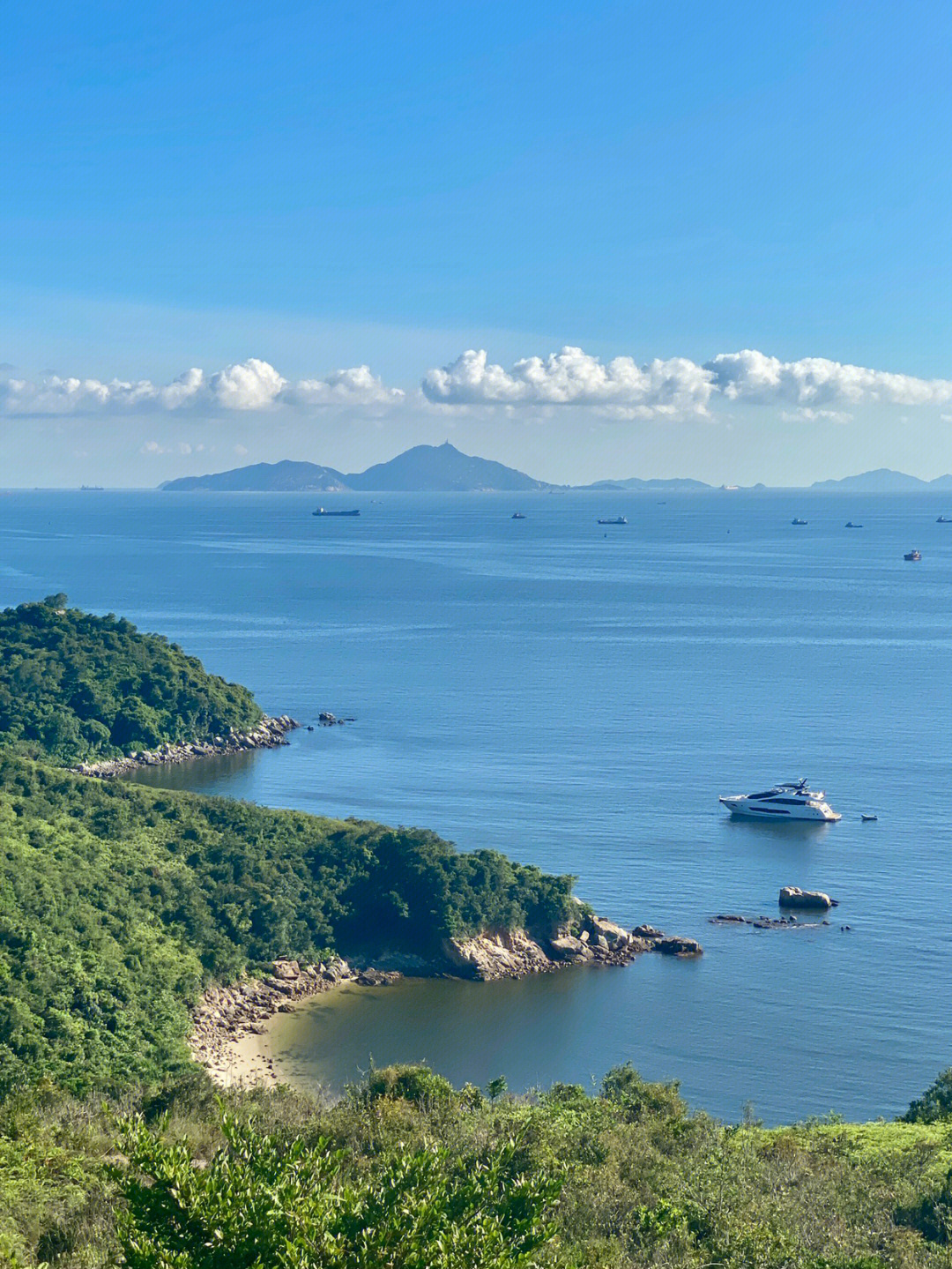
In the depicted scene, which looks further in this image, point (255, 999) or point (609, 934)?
point (609, 934)

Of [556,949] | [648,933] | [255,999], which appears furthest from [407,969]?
[648,933]

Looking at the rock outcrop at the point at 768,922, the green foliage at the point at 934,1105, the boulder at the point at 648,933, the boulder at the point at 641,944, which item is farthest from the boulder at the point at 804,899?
the green foliage at the point at 934,1105

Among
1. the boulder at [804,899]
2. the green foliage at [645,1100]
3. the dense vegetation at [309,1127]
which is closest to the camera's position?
the dense vegetation at [309,1127]

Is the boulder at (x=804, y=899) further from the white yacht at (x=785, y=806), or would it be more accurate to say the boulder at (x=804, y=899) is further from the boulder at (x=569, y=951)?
the white yacht at (x=785, y=806)

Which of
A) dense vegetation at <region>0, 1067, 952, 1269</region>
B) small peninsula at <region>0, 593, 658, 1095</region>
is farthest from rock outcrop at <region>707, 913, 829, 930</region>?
dense vegetation at <region>0, 1067, 952, 1269</region>

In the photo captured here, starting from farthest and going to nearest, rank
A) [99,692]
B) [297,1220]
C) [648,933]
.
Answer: [99,692], [648,933], [297,1220]

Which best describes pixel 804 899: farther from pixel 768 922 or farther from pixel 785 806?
pixel 785 806
